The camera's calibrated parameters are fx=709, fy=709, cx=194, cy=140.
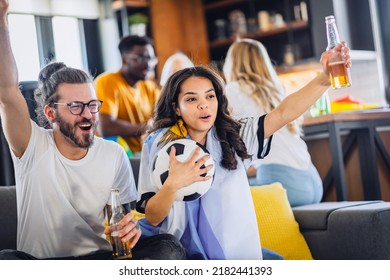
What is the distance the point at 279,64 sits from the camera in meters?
4.63

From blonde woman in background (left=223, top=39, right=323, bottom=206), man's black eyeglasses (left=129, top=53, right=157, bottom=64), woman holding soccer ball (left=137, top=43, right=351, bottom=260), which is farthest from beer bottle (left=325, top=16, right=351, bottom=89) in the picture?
man's black eyeglasses (left=129, top=53, right=157, bottom=64)

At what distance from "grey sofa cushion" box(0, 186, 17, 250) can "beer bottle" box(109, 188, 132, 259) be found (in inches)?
14.3

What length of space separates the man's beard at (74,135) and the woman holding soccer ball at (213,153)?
0.14 m

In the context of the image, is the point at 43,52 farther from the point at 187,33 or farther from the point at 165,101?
the point at 187,33

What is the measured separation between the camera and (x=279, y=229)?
1931mm

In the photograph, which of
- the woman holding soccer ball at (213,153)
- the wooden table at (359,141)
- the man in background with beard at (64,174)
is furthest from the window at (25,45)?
the wooden table at (359,141)

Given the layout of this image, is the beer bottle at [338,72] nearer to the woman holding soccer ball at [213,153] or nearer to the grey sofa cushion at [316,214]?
the woman holding soccer ball at [213,153]

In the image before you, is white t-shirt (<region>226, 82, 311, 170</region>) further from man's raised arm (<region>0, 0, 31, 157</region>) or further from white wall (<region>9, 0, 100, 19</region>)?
man's raised arm (<region>0, 0, 31, 157</region>)

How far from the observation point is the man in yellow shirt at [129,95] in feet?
8.49

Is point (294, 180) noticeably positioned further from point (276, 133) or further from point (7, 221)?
point (7, 221)
